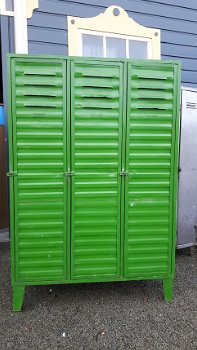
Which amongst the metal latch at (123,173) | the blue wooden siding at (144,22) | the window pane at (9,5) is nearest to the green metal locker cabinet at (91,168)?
the metal latch at (123,173)

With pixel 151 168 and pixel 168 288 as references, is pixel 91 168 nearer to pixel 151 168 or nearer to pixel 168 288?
pixel 151 168

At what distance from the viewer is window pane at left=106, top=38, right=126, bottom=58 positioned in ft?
14.4

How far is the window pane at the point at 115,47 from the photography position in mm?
4402

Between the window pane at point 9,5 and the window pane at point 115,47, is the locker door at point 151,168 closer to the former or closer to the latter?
the window pane at point 115,47

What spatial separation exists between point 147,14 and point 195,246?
3570mm

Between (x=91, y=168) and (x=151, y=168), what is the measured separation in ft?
1.86

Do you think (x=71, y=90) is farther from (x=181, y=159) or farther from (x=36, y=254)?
(x=181, y=159)

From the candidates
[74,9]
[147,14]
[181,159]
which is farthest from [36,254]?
[147,14]

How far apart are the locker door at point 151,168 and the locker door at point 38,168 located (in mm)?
627

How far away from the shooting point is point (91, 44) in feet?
14.2

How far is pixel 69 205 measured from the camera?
268 cm

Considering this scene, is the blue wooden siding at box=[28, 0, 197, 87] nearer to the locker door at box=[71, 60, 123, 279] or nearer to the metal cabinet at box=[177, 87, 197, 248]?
the metal cabinet at box=[177, 87, 197, 248]

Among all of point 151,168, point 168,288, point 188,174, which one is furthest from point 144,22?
point 168,288

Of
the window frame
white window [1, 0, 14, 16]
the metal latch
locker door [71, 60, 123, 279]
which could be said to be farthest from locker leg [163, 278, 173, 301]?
white window [1, 0, 14, 16]
